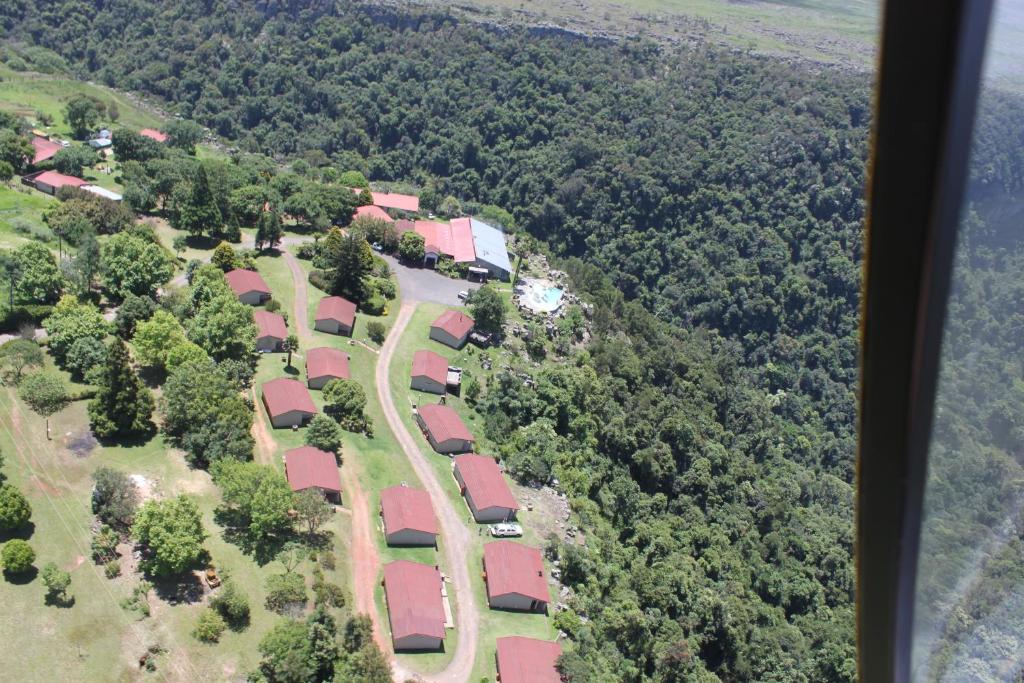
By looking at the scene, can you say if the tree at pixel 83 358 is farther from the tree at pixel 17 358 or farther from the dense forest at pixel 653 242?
the dense forest at pixel 653 242

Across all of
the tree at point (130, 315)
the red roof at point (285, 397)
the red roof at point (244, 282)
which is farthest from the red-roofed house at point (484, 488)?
the tree at point (130, 315)

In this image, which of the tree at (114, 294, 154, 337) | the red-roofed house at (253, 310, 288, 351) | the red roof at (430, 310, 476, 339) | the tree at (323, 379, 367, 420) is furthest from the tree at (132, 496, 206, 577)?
the red roof at (430, 310, 476, 339)

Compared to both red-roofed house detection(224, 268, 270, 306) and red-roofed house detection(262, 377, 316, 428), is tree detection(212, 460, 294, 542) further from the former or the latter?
red-roofed house detection(224, 268, 270, 306)

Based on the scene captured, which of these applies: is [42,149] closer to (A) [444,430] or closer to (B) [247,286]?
(B) [247,286]

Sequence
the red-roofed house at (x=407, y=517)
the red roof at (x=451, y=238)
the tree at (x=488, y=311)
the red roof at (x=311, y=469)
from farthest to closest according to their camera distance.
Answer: the red roof at (x=451, y=238) < the tree at (x=488, y=311) < the red roof at (x=311, y=469) < the red-roofed house at (x=407, y=517)

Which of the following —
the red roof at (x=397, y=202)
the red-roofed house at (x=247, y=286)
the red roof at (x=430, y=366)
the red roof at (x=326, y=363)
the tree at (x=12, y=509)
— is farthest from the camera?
the red roof at (x=397, y=202)

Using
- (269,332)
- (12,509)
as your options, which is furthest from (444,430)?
(12,509)
